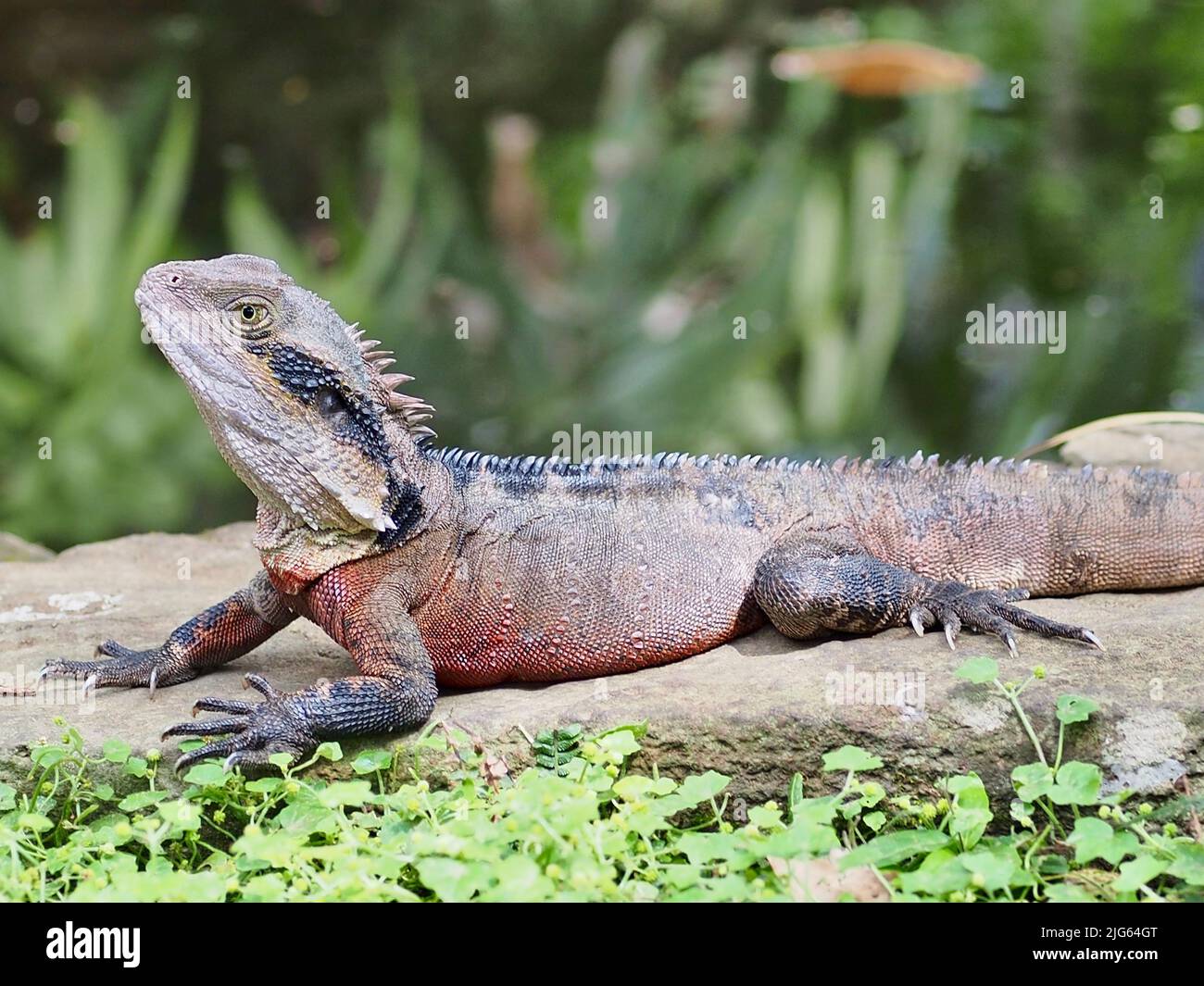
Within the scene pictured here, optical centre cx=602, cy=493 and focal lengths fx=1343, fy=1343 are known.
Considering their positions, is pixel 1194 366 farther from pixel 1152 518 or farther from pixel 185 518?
pixel 185 518

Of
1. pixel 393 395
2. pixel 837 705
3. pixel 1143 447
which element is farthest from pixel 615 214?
pixel 837 705

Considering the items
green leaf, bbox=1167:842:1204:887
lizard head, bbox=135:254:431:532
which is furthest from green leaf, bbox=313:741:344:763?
green leaf, bbox=1167:842:1204:887

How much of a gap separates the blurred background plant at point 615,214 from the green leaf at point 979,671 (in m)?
5.39

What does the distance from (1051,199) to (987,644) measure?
677 centimetres

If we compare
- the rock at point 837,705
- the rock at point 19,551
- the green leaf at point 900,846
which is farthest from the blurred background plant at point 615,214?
the green leaf at point 900,846

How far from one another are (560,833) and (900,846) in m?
1.01

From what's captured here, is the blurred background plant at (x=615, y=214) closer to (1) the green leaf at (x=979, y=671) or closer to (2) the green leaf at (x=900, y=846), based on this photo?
(1) the green leaf at (x=979, y=671)

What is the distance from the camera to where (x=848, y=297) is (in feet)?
33.4

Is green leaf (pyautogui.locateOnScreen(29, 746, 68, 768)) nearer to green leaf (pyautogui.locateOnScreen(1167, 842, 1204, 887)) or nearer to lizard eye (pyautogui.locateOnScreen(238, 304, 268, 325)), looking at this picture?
lizard eye (pyautogui.locateOnScreen(238, 304, 268, 325))

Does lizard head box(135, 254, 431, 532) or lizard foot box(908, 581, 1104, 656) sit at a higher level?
lizard head box(135, 254, 431, 532)

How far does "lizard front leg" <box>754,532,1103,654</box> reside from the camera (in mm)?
5012

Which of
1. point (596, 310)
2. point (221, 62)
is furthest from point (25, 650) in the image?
point (221, 62)

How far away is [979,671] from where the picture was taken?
14.4 feet

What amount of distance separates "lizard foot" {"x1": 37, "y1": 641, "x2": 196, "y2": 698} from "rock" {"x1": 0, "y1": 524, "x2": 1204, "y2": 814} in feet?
0.18
